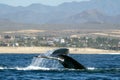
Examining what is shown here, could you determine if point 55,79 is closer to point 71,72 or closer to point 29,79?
point 29,79

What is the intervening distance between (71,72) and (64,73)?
1.12m

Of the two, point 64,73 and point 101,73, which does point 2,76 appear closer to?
point 64,73

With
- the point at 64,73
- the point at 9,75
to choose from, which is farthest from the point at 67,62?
the point at 9,75

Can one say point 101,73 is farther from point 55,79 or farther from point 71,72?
point 55,79

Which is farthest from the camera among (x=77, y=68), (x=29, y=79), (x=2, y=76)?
(x=77, y=68)

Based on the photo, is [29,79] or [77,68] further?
[77,68]

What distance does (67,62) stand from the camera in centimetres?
6512

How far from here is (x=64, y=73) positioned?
65.5 meters

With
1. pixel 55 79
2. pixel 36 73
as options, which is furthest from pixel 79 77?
pixel 36 73

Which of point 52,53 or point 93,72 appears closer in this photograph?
point 52,53

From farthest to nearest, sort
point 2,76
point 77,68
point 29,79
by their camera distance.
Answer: point 77,68, point 2,76, point 29,79

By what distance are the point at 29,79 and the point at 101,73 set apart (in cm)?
1220

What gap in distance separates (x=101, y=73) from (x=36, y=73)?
784 centimetres

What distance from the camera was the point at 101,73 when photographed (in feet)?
221
